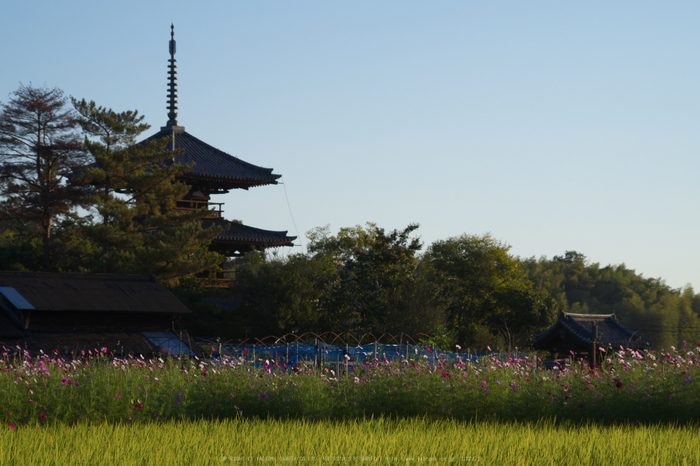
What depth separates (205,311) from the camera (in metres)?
29.7

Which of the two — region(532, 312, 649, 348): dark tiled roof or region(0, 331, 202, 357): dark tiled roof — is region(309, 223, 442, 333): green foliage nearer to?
region(532, 312, 649, 348): dark tiled roof

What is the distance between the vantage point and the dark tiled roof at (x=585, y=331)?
3403cm

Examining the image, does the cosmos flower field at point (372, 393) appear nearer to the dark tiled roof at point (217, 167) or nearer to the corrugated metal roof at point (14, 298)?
the corrugated metal roof at point (14, 298)

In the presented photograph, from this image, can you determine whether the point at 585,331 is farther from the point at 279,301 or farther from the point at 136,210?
the point at 136,210

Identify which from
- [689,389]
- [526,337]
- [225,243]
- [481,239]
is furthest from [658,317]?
[689,389]

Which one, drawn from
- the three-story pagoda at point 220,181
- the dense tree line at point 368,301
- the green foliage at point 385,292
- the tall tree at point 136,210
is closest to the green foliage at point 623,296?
the dense tree line at point 368,301

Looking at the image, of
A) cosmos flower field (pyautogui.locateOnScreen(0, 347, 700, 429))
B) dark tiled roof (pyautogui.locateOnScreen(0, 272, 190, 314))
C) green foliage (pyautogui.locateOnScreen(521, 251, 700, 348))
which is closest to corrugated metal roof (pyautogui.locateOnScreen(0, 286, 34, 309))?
dark tiled roof (pyautogui.locateOnScreen(0, 272, 190, 314))

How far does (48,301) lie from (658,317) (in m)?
60.0

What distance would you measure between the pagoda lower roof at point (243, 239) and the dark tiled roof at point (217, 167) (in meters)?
2.07

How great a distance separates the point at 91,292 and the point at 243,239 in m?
11.9

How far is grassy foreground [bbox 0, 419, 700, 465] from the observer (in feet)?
21.8

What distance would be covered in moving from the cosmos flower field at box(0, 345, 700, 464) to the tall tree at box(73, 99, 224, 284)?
1539cm

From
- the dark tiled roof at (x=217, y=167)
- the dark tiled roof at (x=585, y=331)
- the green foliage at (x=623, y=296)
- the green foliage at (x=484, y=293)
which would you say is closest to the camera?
the dark tiled roof at (x=585, y=331)

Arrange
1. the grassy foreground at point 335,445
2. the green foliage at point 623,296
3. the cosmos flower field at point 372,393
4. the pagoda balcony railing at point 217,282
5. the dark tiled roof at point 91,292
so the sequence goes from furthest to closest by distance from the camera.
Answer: the green foliage at point 623,296
the pagoda balcony railing at point 217,282
the dark tiled roof at point 91,292
the cosmos flower field at point 372,393
the grassy foreground at point 335,445
